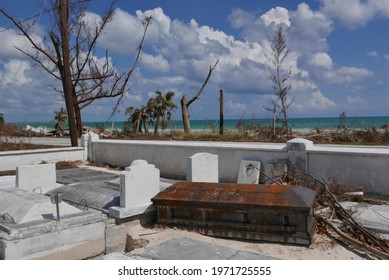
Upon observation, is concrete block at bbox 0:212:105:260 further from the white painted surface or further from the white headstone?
the white painted surface

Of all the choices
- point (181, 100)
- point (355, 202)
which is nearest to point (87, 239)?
point (355, 202)

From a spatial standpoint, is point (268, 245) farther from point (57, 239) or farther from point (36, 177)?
point (36, 177)

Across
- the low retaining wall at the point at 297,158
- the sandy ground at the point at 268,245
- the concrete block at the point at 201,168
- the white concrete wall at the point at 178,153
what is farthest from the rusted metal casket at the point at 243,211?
the white concrete wall at the point at 178,153

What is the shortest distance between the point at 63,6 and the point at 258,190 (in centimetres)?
1503

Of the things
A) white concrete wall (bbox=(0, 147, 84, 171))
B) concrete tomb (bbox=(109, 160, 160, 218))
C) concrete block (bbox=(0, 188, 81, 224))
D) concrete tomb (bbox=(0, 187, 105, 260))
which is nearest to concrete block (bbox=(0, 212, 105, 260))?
concrete tomb (bbox=(0, 187, 105, 260))

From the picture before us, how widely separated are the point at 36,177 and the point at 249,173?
5.17 meters

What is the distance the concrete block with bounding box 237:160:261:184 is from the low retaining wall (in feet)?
0.98

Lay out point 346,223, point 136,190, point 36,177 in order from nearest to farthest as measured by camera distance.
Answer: point 346,223
point 136,190
point 36,177

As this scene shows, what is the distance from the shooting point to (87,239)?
601 cm

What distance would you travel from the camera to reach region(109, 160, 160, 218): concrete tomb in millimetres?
6699

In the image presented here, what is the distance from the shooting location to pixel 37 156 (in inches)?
546

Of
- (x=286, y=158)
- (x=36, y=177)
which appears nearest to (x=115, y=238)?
(x=36, y=177)
